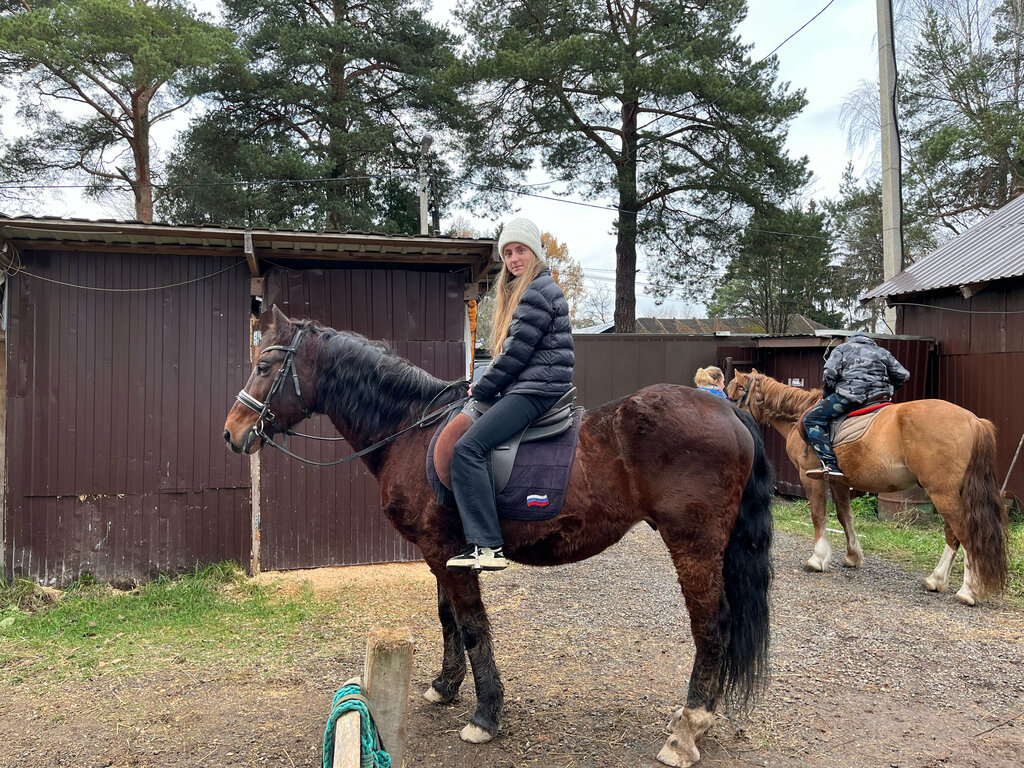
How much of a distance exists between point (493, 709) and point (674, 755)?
91 centimetres

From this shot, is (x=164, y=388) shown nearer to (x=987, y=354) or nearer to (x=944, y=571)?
(x=944, y=571)

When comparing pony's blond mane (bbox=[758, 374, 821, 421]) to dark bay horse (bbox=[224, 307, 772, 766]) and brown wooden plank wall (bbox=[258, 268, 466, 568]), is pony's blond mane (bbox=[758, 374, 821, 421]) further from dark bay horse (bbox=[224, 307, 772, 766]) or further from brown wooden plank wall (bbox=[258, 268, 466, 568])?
dark bay horse (bbox=[224, 307, 772, 766])

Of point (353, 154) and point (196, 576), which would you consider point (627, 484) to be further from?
point (353, 154)

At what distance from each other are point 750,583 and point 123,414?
5467 mm

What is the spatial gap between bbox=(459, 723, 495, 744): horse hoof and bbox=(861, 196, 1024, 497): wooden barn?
26.7ft

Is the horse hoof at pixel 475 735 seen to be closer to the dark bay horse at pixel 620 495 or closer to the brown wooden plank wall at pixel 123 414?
the dark bay horse at pixel 620 495

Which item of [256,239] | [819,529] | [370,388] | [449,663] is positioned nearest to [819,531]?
[819,529]

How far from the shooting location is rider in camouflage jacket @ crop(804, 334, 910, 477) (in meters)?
6.24

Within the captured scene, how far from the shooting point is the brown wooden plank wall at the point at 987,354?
809 cm

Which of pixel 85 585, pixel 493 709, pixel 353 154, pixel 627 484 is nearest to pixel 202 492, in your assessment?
pixel 85 585

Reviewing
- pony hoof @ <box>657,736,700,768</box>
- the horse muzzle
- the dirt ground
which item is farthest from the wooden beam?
pony hoof @ <box>657,736,700,768</box>

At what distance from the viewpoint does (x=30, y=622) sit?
16.0 feet

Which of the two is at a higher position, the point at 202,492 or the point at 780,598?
the point at 202,492

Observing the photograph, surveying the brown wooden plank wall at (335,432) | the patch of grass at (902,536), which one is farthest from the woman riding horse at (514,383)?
the patch of grass at (902,536)
